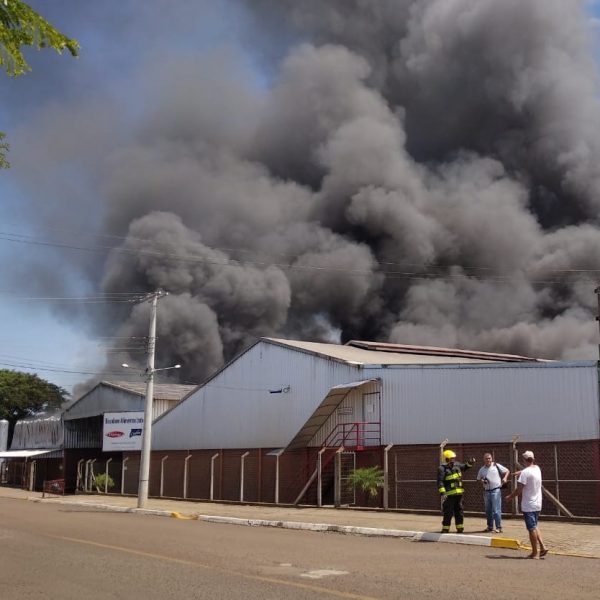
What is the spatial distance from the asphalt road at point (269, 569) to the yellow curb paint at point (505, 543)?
0.40m

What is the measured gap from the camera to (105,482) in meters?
33.0

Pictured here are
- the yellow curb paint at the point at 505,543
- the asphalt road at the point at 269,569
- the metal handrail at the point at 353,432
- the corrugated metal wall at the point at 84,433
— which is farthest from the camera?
the corrugated metal wall at the point at 84,433

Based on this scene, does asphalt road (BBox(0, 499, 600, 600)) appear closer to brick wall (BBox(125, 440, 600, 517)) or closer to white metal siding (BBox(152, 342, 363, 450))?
brick wall (BBox(125, 440, 600, 517))

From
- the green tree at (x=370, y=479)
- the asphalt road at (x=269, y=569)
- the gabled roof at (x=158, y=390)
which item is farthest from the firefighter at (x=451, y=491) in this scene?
the gabled roof at (x=158, y=390)

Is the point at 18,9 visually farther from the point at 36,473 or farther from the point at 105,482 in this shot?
the point at 36,473

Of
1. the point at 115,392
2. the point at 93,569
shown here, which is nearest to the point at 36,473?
the point at 115,392

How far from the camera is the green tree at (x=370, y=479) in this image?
749 inches

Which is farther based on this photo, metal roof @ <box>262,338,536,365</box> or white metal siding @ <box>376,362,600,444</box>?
metal roof @ <box>262,338,536,365</box>

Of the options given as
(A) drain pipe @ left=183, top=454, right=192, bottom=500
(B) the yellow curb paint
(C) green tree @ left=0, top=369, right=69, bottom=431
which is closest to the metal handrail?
(A) drain pipe @ left=183, top=454, right=192, bottom=500

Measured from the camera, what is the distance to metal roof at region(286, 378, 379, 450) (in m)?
23.2

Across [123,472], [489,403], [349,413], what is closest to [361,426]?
[349,413]

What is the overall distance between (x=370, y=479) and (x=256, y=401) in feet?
32.1

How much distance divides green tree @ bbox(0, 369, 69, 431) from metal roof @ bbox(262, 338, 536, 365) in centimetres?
4936

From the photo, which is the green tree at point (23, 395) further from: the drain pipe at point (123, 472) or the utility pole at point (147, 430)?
the utility pole at point (147, 430)
